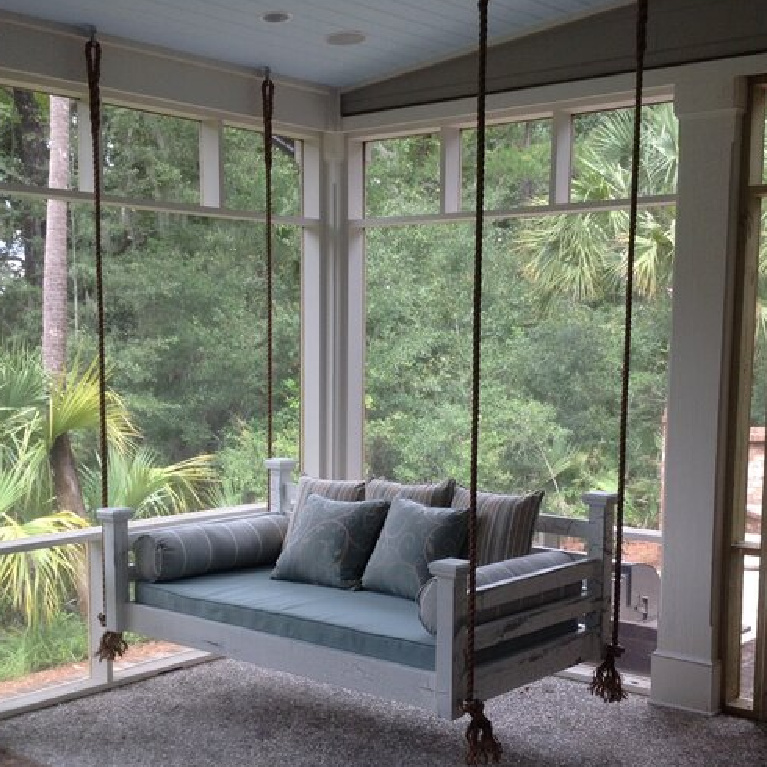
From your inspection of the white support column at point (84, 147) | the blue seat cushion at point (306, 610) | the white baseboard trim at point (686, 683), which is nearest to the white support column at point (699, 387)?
the white baseboard trim at point (686, 683)

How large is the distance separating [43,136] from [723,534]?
374 cm

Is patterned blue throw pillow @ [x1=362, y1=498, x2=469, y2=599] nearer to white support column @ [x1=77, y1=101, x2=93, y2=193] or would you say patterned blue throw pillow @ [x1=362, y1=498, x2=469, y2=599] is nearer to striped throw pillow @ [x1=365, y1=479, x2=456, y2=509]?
striped throw pillow @ [x1=365, y1=479, x2=456, y2=509]

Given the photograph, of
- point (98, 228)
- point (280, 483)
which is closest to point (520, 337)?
point (280, 483)

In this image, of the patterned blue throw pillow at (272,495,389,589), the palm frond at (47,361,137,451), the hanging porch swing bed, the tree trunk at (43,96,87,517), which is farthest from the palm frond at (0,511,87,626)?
the patterned blue throw pillow at (272,495,389,589)

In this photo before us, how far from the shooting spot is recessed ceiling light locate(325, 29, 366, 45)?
463cm

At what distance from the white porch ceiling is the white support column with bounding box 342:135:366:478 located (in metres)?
0.65

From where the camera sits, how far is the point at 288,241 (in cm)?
611

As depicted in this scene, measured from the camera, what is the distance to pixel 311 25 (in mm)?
4504

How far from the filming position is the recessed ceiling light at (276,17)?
432 cm

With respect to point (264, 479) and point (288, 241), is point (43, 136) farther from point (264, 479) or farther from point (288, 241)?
point (264, 479)

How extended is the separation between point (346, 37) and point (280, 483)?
6.79 feet

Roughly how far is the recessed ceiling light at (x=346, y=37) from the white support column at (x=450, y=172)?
2.43 ft

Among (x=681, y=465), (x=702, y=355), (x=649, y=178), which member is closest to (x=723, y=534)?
(x=681, y=465)

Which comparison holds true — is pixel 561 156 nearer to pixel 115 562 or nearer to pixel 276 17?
pixel 276 17
